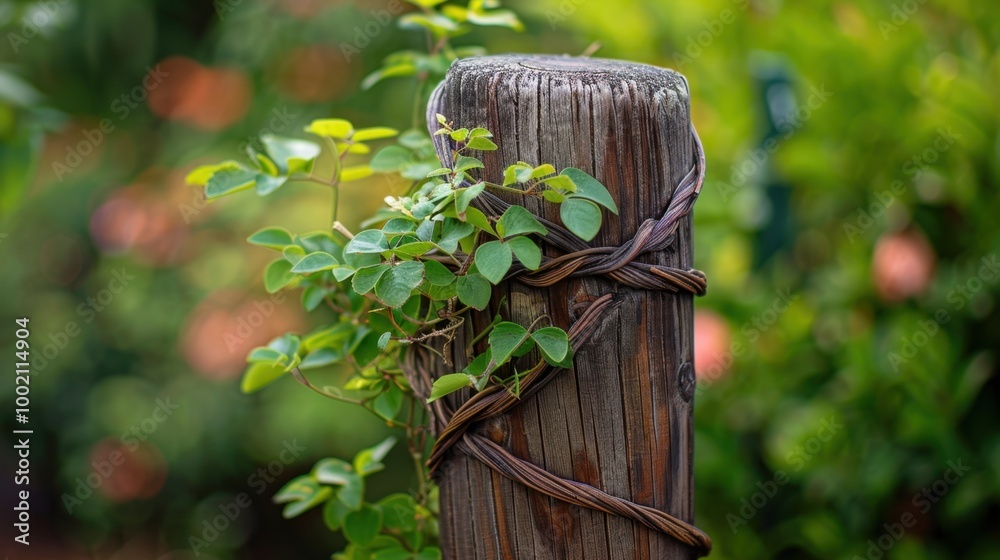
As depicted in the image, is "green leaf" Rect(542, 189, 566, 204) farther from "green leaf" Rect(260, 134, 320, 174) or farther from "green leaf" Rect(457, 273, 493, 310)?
"green leaf" Rect(260, 134, 320, 174)

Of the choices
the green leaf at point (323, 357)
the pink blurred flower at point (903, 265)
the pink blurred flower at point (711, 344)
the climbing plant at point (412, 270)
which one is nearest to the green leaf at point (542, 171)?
the climbing plant at point (412, 270)

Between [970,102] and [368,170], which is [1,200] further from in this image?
[970,102]

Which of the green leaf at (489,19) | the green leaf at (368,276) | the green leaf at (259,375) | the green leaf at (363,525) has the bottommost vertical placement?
the green leaf at (363,525)

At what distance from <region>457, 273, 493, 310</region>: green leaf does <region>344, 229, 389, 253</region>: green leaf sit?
3.4 inches

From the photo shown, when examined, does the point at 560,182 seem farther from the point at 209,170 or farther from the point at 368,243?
the point at 209,170

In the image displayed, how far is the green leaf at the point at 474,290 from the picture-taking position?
0.80m

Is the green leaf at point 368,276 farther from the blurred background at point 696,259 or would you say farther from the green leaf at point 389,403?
the blurred background at point 696,259

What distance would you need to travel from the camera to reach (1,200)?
1.54 meters

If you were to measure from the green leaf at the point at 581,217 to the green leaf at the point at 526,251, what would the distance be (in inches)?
1.6

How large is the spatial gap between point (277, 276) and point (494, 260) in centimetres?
37

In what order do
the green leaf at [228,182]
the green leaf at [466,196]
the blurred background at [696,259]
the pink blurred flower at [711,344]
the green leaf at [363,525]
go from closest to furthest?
→ 1. the green leaf at [466,196]
2. the green leaf at [228,182]
3. the green leaf at [363,525]
4. the blurred background at [696,259]
5. the pink blurred flower at [711,344]

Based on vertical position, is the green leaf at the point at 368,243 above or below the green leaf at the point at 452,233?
below

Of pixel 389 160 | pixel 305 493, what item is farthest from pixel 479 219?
pixel 305 493

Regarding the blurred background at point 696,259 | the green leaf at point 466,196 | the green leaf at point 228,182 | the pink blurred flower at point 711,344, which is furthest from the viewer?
the pink blurred flower at point 711,344
